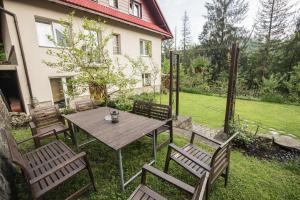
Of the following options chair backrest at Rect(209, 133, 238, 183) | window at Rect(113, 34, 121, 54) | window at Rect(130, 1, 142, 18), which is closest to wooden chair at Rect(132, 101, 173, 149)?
chair backrest at Rect(209, 133, 238, 183)

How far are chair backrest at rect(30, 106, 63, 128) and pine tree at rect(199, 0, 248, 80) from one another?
17198mm

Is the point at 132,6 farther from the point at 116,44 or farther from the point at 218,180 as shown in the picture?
the point at 218,180

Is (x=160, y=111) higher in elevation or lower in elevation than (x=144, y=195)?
higher

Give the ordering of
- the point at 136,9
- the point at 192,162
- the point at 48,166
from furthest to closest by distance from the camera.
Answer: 1. the point at 136,9
2. the point at 192,162
3. the point at 48,166

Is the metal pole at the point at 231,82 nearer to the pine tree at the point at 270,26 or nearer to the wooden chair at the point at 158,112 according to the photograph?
the wooden chair at the point at 158,112

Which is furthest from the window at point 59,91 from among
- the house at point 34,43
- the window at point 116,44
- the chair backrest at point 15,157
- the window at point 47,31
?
the chair backrest at point 15,157

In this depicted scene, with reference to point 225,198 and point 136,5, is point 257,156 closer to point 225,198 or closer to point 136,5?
point 225,198

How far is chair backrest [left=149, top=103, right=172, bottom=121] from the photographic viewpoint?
144 inches

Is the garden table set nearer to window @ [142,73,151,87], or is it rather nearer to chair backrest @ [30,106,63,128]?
chair backrest @ [30,106,63,128]

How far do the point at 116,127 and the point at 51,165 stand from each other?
115 centimetres

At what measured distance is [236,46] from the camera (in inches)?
135

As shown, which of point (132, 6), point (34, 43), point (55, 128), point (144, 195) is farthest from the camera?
point (132, 6)

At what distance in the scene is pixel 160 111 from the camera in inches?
149

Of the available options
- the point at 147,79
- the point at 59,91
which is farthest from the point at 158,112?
the point at 147,79
